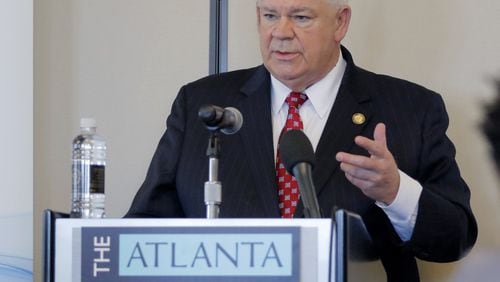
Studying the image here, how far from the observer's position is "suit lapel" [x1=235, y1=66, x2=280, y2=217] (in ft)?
7.66

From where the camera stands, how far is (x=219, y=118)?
5.04ft

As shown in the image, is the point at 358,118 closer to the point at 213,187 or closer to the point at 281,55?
the point at 281,55

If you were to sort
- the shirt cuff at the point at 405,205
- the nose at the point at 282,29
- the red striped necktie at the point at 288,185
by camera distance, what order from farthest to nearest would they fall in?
the nose at the point at 282,29
the red striped necktie at the point at 288,185
the shirt cuff at the point at 405,205

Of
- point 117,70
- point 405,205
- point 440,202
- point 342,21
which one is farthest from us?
point 117,70

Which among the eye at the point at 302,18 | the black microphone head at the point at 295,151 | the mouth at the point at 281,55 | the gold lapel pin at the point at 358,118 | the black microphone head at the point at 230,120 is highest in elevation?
the eye at the point at 302,18

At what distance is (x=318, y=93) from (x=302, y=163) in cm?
106

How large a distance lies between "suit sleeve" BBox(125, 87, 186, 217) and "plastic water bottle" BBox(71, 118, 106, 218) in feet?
1.03

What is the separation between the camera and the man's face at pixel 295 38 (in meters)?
2.45

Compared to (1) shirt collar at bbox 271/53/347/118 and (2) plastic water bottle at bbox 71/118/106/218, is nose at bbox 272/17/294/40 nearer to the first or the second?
(1) shirt collar at bbox 271/53/347/118

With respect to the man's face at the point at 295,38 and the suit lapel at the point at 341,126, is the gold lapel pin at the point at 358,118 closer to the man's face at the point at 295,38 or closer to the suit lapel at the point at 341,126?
the suit lapel at the point at 341,126

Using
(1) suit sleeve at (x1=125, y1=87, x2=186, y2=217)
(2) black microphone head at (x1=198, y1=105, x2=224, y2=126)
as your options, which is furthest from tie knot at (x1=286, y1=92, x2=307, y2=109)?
(2) black microphone head at (x1=198, y1=105, x2=224, y2=126)

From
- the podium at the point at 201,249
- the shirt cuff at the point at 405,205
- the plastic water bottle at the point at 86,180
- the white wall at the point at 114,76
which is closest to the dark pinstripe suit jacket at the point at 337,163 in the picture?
the shirt cuff at the point at 405,205

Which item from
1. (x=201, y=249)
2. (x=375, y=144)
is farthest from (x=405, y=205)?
(x=201, y=249)

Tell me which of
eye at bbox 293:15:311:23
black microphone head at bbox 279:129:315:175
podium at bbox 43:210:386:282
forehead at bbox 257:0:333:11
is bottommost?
podium at bbox 43:210:386:282
